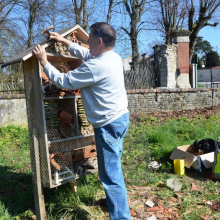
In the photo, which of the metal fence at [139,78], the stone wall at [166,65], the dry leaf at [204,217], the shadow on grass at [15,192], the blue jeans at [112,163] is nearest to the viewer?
the blue jeans at [112,163]

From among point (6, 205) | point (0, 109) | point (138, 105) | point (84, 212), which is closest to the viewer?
point (84, 212)

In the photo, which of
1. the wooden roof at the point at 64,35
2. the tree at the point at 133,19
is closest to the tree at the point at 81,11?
the tree at the point at 133,19

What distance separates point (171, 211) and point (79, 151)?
1.46 metres

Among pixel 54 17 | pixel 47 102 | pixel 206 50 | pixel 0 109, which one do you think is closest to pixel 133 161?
pixel 47 102

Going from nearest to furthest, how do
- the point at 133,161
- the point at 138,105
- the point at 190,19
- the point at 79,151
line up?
the point at 79,151 < the point at 133,161 < the point at 138,105 < the point at 190,19

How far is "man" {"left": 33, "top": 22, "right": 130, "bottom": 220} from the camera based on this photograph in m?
2.61

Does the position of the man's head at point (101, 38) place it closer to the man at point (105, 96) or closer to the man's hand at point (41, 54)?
the man at point (105, 96)

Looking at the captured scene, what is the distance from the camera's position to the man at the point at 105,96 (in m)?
2.61

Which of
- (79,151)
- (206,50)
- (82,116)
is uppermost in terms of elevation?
(206,50)

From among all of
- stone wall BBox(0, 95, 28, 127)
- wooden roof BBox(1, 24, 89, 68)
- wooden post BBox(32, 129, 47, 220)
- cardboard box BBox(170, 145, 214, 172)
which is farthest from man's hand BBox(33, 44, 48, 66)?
stone wall BBox(0, 95, 28, 127)

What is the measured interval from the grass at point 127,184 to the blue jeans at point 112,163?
587mm

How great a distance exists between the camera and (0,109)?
7.99 meters

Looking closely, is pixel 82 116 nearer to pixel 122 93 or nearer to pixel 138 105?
pixel 122 93

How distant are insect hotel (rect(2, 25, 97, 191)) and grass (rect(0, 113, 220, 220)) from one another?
393mm
